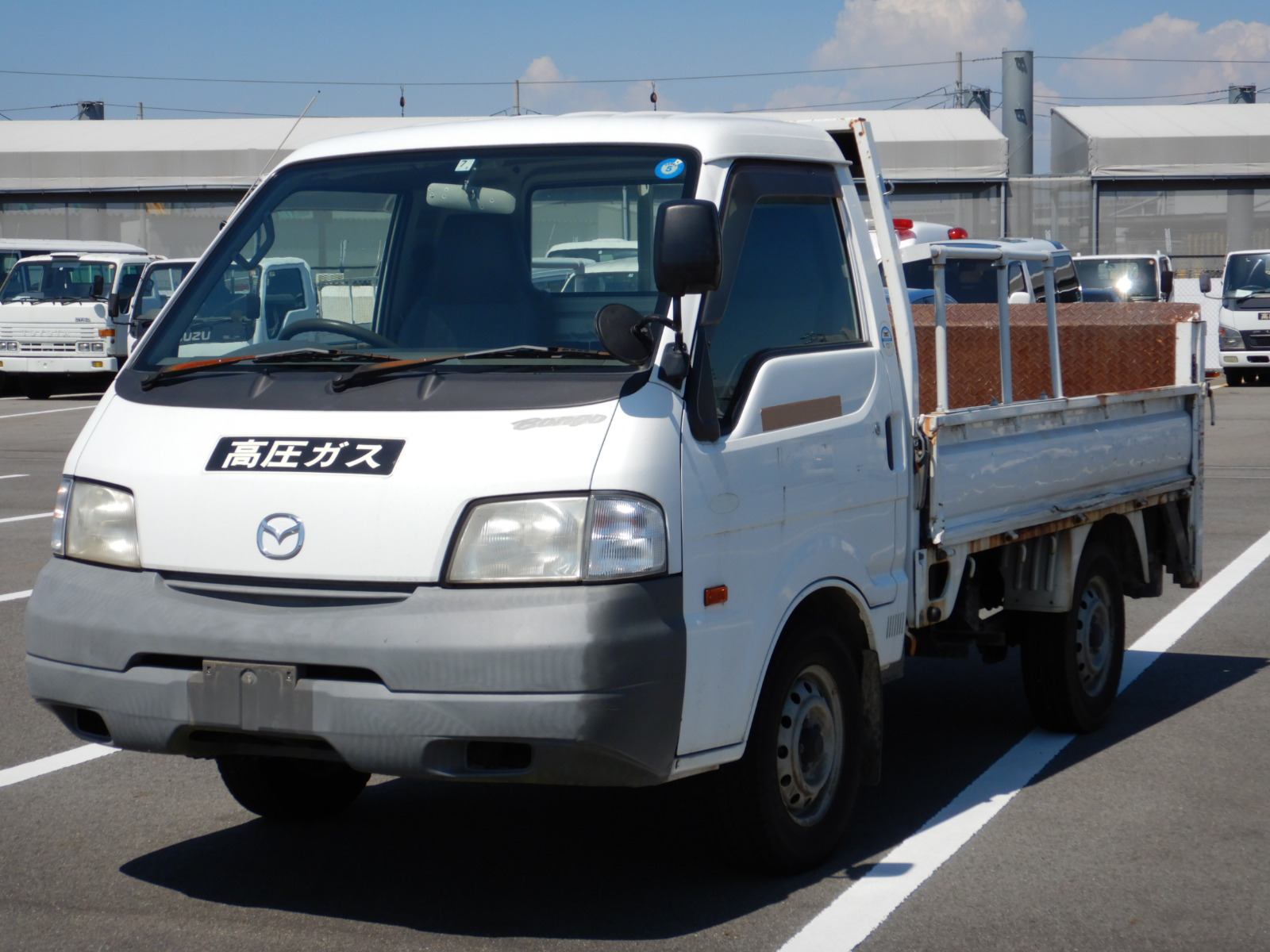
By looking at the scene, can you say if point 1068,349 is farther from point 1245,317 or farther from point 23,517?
point 1245,317

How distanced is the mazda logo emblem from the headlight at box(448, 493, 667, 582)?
41 cm

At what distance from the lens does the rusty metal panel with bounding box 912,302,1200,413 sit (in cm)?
693

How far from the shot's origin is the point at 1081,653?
6516mm

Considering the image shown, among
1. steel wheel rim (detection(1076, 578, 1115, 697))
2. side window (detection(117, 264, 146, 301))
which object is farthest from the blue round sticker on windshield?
side window (detection(117, 264, 146, 301))

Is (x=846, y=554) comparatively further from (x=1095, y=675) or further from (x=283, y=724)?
(x=1095, y=675)

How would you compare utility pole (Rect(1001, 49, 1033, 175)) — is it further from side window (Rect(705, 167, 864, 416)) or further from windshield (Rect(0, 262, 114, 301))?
side window (Rect(705, 167, 864, 416))

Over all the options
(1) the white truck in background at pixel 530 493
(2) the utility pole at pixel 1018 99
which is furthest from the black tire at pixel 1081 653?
(2) the utility pole at pixel 1018 99

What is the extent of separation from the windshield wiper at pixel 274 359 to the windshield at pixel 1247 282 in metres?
27.2

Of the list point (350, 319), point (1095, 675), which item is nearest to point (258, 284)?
point (350, 319)

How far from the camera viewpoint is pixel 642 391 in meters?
4.07

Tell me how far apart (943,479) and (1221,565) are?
20.0ft

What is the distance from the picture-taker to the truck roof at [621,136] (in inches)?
183

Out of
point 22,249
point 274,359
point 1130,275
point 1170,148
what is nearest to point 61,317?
point 22,249

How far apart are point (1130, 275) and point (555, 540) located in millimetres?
29159
